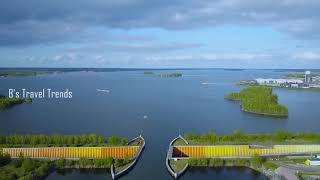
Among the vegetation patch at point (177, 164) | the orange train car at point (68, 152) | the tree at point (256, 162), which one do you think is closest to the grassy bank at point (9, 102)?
the orange train car at point (68, 152)

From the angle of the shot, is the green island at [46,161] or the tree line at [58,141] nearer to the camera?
the green island at [46,161]

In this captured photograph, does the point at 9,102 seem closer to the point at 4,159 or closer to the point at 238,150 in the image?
the point at 4,159

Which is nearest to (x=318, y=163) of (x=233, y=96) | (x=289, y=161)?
(x=289, y=161)

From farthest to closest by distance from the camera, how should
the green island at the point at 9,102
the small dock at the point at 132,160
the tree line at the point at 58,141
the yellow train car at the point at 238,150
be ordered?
the green island at the point at 9,102 → the tree line at the point at 58,141 → the yellow train car at the point at 238,150 → the small dock at the point at 132,160

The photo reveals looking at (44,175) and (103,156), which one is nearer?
(44,175)

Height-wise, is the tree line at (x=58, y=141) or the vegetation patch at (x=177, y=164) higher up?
the tree line at (x=58, y=141)

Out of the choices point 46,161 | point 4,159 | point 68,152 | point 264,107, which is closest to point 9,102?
point 68,152

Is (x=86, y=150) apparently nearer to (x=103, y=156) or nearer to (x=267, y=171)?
(x=103, y=156)

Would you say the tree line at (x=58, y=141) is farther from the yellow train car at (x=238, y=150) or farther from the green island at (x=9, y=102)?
the green island at (x=9, y=102)
